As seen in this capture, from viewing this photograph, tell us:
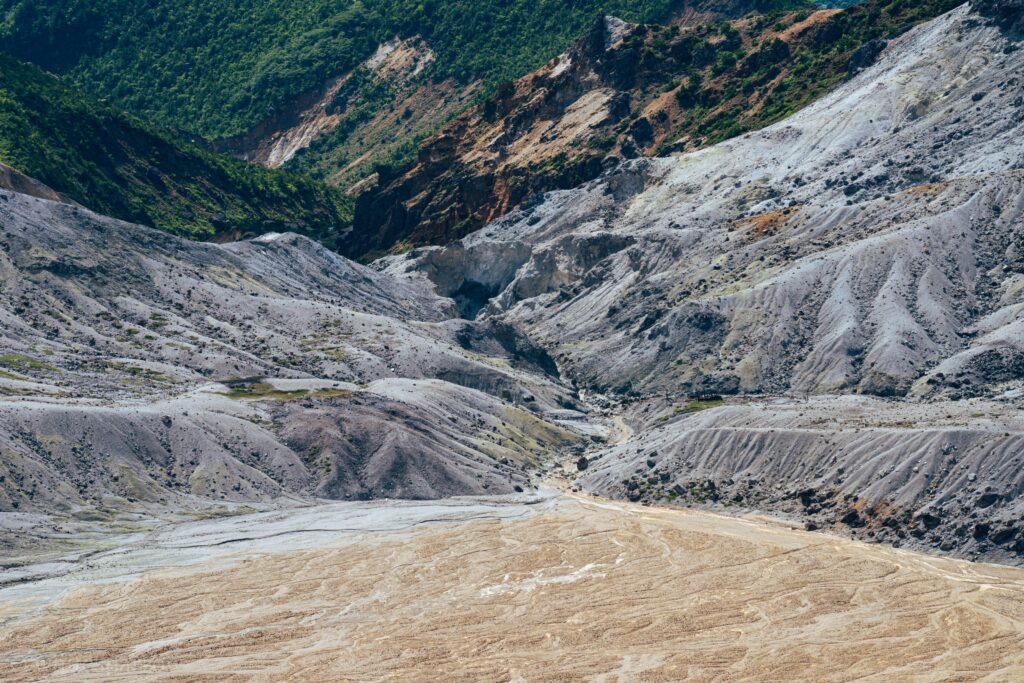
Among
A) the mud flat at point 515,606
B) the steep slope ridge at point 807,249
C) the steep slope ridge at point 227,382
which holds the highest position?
the steep slope ridge at point 807,249

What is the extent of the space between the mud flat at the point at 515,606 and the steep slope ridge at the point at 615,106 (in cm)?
8875

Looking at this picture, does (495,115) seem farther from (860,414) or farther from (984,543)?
(984,543)

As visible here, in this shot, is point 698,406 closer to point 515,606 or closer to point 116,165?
point 515,606

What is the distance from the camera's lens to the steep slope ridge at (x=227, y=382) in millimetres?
89000

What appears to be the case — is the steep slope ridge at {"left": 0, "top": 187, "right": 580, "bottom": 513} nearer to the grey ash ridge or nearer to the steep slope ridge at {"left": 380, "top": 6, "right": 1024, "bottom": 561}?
the grey ash ridge

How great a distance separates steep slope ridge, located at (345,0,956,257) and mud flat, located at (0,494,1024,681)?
88753 millimetres

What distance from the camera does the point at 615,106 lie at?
180375 mm

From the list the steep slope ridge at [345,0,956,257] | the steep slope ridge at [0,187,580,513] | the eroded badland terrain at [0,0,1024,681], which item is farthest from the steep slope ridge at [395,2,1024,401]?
the steep slope ridge at [0,187,580,513]

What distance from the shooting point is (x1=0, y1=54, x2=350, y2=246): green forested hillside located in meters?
171

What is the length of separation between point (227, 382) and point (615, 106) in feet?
287

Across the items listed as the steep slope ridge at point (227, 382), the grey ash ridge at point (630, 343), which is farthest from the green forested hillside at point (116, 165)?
the steep slope ridge at point (227, 382)

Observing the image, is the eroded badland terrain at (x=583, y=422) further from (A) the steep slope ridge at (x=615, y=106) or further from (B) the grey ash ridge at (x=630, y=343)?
(A) the steep slope ridge at (x=615, y=106)

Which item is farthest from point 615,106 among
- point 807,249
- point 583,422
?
point 583,422

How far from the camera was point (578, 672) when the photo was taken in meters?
60.1
